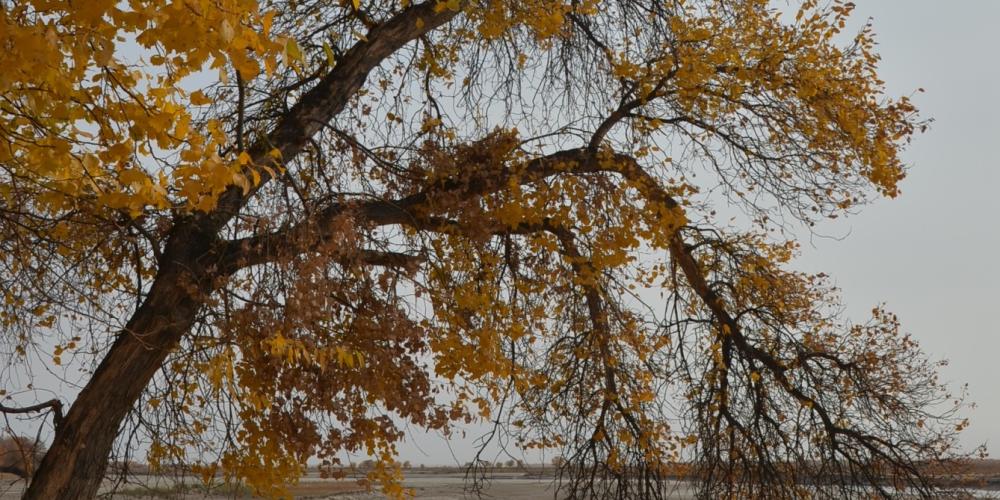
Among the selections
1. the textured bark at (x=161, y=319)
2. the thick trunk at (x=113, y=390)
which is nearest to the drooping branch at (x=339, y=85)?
the textured bark at (x=161, y=319)

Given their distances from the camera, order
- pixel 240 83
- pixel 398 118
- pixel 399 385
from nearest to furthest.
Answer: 1. pixel 240 83
2. pixel 399 385
3. pixel 398 118

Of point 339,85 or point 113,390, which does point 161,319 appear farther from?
Result: point 339,85

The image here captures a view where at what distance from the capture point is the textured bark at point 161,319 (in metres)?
6.15

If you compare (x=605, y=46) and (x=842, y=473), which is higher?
(x=605, y=46)

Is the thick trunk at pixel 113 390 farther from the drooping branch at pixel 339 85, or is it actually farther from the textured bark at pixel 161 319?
the drooping branch at pixel 339 85

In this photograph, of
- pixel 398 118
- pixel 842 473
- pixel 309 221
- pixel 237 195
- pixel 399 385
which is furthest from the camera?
pixel 398 118

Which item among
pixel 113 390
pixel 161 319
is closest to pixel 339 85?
pixel 161 319

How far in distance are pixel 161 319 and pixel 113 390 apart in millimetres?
587

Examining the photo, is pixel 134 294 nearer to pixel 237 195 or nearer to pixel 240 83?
pixel 237 195

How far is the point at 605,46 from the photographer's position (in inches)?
364

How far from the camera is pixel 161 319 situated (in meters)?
6.57

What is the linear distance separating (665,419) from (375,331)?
316cm

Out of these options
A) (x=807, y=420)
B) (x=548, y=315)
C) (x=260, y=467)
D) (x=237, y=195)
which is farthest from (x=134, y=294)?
(x=807, y=420)

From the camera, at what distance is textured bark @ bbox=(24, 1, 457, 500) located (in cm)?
615
